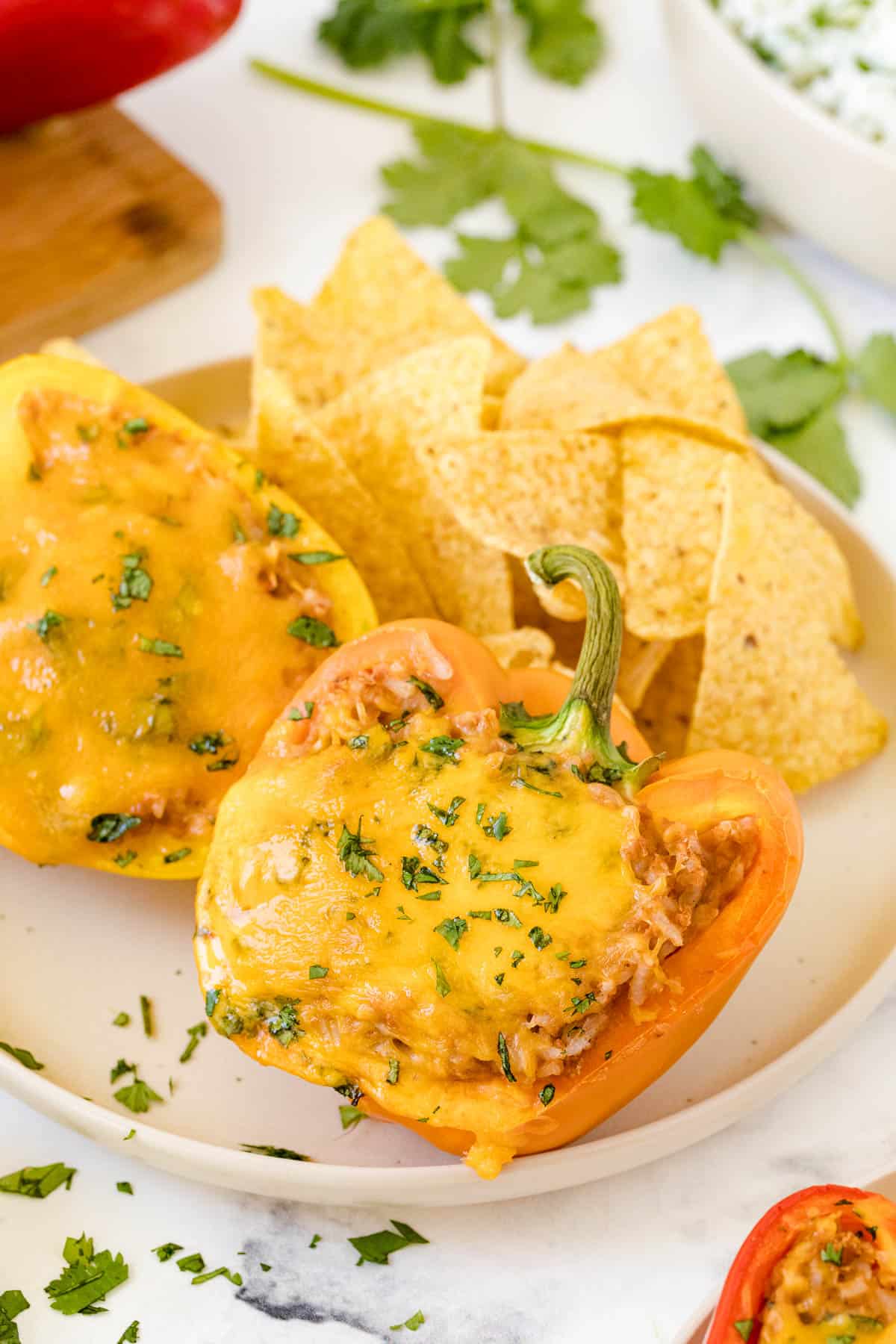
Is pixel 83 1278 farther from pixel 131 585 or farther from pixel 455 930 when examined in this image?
pixel 131 585

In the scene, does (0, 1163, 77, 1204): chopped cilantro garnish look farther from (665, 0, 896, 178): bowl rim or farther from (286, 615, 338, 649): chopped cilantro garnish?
(665, 0, 896, 178): bowl rim

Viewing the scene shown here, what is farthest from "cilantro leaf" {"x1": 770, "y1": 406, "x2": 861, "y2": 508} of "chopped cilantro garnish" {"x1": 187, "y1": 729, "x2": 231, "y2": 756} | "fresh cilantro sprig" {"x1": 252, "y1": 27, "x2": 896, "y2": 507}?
"chopped cilantro garnish" {"x1": 187, "y1": 729, "x2": 231, "y2": 756}

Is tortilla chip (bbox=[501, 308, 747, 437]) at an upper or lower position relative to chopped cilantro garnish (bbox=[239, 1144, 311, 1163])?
upper

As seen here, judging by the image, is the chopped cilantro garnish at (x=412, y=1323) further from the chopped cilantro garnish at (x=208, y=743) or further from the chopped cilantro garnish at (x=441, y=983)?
the chopped cilantro garnish at (x=208, y=743)

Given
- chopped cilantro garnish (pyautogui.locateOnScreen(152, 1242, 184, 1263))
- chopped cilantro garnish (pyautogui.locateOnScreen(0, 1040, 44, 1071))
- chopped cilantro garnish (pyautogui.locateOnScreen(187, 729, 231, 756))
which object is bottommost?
chopped cilantro garnish (pyautogui.locateOnScreen(152, 1242, 184, 1263))

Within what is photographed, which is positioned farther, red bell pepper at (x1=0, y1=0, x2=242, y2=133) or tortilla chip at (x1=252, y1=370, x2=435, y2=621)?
red bell pepper at (x1=0, y1=0, x2=242, y2=133)

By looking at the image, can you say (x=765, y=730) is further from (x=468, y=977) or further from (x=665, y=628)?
(x=468, y=977)
